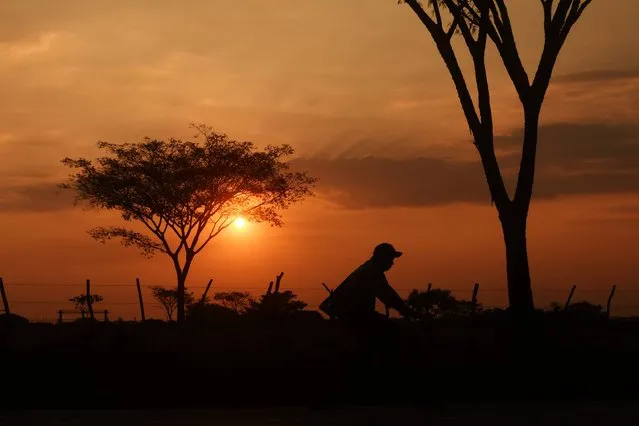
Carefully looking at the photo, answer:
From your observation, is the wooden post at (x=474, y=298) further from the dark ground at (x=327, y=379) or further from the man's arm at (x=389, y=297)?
the man's arm at (x=389, y=297)

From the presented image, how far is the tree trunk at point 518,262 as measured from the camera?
60.6ft

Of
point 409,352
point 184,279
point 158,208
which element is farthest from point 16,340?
point 158,208

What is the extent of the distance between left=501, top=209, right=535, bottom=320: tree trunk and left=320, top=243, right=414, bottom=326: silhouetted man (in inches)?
256

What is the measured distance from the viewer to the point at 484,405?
12.5 m

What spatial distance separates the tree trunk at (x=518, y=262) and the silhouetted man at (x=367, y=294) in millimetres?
6490

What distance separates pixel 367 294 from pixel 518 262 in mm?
6865

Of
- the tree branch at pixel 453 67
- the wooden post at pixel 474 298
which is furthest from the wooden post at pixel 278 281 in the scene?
the tree branch at pixel 453 67

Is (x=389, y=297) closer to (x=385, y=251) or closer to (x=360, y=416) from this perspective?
(x=385, y=251)

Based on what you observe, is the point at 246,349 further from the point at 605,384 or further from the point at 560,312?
the point at 560,312

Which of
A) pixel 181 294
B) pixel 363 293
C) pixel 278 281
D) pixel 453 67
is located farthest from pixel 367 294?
pixel 181 294

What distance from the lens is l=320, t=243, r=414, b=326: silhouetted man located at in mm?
12273

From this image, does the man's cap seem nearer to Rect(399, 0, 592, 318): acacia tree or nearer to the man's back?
the man's back

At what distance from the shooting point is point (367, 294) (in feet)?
40.4

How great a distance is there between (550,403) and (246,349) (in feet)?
23.9
